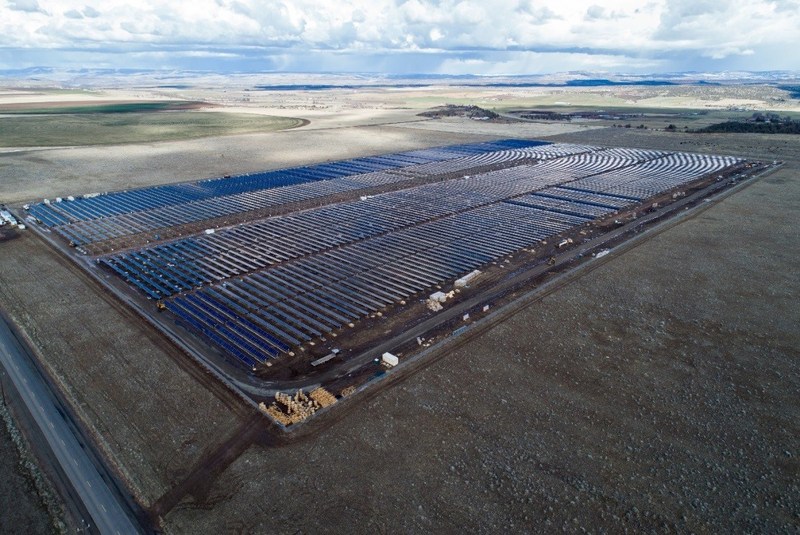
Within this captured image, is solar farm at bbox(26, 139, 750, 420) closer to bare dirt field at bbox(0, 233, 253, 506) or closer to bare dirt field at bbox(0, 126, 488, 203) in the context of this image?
bare dirt field at bbox(0, 233, 253, 506)

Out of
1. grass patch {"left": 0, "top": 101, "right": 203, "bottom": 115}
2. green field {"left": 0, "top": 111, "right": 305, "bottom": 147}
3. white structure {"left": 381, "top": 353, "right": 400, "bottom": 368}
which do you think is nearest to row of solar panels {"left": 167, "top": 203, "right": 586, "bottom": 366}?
white structure {"left": 381, "top": 353, "right": 400, "bottom": 368}

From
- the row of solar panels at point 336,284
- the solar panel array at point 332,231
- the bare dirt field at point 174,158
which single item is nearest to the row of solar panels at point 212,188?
the solar panel array at point 332,231

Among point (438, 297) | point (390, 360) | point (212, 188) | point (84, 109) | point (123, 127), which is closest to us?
point (390, 360)

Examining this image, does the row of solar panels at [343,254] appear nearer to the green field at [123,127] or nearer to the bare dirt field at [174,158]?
the bare dirt field at [174,158]

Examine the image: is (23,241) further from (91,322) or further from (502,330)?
(502,330)

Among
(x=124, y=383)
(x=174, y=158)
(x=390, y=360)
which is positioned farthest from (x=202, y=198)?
(x=390, y=360)

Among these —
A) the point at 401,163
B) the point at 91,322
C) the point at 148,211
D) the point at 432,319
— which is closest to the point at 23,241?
the point at 148,211

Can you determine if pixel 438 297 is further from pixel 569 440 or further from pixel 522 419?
pixel 569 440
